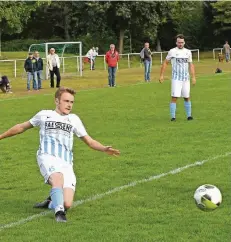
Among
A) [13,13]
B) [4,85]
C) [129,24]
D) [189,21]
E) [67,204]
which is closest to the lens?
[67,204]

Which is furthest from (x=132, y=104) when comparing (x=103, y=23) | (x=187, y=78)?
(x=103, y=23)

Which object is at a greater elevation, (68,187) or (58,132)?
(58,132)


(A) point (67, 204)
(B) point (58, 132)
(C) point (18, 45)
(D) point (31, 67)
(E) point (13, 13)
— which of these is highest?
(E) point (13, 13)

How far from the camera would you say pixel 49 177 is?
340 inches

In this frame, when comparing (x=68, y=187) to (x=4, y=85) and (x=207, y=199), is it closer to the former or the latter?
(x=207, y=199)

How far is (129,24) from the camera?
74000mm

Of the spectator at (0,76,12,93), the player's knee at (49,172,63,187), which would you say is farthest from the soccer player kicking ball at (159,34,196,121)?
the spectator at (0,76,12,93)

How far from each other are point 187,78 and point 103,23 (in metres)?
56.2

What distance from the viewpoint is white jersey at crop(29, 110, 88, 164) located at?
877 centimetres

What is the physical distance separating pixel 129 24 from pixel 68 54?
1170 inches

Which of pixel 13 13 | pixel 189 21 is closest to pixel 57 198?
pixel 13 13

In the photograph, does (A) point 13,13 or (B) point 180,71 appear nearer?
(B) point 180,71

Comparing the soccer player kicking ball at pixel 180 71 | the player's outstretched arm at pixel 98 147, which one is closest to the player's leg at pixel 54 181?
the player's outstretched arm at pixel 98 147

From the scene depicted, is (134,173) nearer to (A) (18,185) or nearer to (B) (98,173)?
(B) (98,173)
